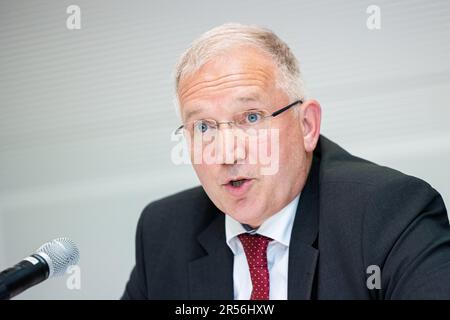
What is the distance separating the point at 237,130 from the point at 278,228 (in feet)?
1.16

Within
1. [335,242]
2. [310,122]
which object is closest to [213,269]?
[335,242]

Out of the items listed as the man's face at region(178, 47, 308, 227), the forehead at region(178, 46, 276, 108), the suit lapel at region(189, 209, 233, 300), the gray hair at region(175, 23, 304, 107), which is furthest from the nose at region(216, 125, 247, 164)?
the suit lapel at region(189, 209, 233, 300)

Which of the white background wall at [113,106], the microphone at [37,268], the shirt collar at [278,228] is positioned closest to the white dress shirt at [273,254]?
the shirt collar at [278,228]

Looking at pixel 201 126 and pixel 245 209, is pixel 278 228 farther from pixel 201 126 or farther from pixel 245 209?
pixel 201 126

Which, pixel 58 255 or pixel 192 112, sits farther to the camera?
pixel 192 112

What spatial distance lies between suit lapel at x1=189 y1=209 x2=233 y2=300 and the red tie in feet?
0.33

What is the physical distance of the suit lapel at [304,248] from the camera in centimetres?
195

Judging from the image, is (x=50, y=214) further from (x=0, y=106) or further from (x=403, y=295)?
(x=403, y=295)

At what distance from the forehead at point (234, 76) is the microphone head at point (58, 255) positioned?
69 centimetres

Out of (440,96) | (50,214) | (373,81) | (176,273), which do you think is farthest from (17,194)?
(440,96)

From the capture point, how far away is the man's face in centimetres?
199

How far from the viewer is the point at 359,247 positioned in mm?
1867

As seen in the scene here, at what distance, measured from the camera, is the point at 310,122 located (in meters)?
2.16

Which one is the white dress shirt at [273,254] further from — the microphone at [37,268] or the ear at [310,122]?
the microphone at [37,268]
